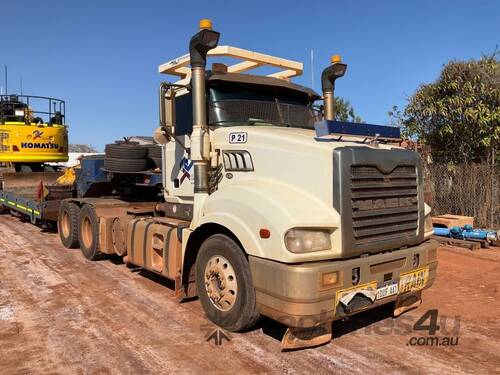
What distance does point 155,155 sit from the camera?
729cm

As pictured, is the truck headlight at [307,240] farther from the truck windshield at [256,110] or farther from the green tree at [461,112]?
the green tree at [461,112]

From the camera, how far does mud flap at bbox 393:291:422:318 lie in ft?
15.7

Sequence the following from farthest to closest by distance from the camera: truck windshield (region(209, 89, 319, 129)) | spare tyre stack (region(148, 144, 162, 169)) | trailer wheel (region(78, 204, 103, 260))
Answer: trailer wheel (region(78, 204, 103, 260))
spare tyre stack (region(148, 144, 162, 169))
truck windshield (region(209, 89, 319, 129))

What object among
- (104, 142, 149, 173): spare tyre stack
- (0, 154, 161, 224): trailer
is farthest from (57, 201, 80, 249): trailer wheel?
(104, 142, 149, 173): spare tyre stack

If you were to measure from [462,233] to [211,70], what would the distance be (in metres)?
6.45

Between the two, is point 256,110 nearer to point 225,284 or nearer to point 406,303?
point 225,284

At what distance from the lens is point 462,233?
9.15m

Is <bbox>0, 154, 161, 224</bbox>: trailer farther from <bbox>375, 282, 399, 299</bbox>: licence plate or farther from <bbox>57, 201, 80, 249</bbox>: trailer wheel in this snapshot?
<bbox>375, 282, 399, 299</bbox>: licence plate

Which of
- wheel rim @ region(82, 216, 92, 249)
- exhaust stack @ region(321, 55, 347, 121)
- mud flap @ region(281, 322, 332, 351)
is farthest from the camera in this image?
wheel rim @ region(82, 216, 92, 249)

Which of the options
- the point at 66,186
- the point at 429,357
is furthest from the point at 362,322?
the point at 66,186

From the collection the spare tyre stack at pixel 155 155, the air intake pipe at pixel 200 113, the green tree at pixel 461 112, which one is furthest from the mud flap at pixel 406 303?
the green tree at pixel 461 112

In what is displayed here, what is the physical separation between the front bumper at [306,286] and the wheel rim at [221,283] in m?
0.43

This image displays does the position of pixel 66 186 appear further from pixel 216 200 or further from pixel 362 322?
pixel 362 322

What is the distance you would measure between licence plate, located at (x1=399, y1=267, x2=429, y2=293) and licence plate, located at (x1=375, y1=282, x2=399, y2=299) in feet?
0.27
